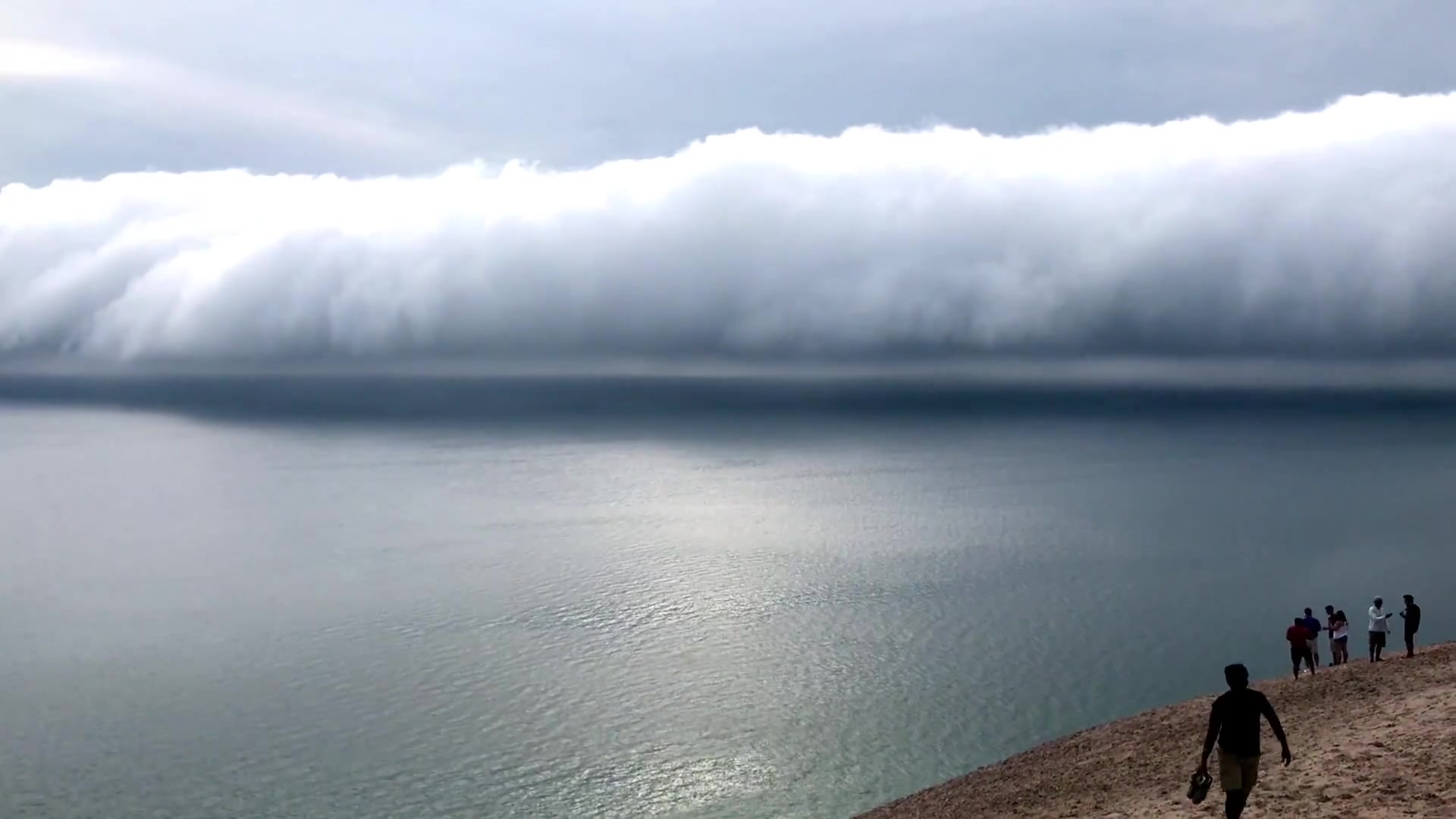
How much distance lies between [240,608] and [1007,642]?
50355 millimetres

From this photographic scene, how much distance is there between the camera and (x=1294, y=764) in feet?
74.3

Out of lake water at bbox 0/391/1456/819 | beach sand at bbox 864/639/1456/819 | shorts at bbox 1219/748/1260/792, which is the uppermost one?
shorts at bbox 1219/748/1260/792

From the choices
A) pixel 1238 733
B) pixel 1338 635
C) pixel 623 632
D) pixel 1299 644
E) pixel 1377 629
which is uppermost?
pixel 1238 733

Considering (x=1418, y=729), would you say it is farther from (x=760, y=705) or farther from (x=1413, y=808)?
(x=760, y=705)

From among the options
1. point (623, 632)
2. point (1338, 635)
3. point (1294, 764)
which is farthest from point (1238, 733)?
point (623, 632)

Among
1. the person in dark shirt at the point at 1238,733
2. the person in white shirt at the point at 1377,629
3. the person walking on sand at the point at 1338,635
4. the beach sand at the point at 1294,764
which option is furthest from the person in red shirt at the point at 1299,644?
the person in dark shirt at the point at 1238,733

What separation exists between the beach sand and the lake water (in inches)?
91.1

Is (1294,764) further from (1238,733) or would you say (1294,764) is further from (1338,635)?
(1338,635)

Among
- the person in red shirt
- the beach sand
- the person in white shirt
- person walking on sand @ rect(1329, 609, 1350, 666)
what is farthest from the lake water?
person walking on sand @ rect(1329, 609, 1350, 666)

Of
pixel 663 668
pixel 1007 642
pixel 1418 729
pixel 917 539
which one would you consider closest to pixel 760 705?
pixel 663 668

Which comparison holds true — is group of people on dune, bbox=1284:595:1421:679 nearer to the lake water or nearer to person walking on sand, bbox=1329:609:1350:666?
person walking on sand, bbox=1329:609:1350:666

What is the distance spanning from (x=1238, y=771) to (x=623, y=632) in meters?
45.1

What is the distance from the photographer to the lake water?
37875 mm

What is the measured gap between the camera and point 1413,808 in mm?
18844
